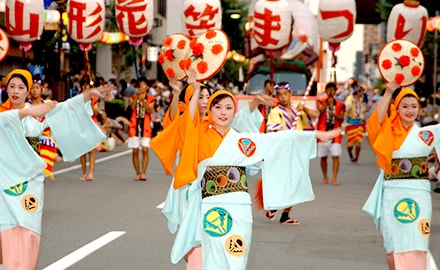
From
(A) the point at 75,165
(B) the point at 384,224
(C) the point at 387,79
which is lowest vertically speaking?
(A) the point at 75,165

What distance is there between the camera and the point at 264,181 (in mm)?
7152

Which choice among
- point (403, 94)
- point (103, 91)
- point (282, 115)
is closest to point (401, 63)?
point (403, 94)

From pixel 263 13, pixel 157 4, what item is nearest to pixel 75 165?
pixel 263 13

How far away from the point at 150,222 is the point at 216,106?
518cm

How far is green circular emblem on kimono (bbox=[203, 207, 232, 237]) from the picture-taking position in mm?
6646

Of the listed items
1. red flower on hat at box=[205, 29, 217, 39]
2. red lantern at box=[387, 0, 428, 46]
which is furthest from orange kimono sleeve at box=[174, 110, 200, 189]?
red lantern at box=[387, 0, 428, 46]

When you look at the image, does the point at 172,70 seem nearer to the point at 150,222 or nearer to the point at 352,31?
the point at 150,222

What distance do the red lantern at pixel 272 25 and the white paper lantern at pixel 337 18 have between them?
112 cm

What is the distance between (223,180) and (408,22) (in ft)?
34.3

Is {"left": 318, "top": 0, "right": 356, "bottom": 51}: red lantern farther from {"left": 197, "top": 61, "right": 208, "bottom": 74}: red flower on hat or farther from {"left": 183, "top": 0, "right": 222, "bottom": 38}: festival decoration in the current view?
{"left": 197, "top": 61, "right": 208, "bottom": 74}: red flower on hat

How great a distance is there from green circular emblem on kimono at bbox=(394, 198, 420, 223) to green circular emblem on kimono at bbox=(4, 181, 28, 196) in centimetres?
296

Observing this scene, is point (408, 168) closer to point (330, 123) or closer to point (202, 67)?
point (202, 67)

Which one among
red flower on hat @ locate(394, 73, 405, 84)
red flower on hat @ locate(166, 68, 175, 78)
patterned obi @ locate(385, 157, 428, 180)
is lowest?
patterned obi @ locate(385, 157, 428, 180)

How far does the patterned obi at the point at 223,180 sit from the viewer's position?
6.72 metres
